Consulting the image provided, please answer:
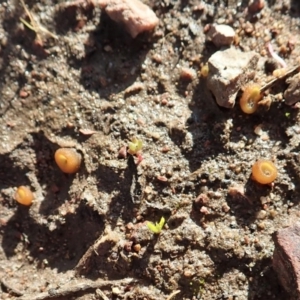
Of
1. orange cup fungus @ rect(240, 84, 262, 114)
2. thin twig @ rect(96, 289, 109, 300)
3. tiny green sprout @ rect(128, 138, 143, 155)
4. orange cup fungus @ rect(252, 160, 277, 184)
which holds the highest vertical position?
orange cup fungus @ rect(240, 84, 262, 114)

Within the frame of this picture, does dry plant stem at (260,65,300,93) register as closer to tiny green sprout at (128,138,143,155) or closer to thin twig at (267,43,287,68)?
thin twig at (267,43,287,68)

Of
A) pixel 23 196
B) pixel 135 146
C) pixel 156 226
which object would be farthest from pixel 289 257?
pixel 23 196

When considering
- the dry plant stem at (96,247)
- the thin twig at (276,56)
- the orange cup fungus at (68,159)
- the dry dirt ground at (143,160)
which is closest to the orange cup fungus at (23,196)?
the dry dirt ground at (143,160)

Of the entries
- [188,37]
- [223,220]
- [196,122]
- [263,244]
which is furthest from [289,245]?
[188,37]

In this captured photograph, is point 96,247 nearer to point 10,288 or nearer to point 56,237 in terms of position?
point 56,237

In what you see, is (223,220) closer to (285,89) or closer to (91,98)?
(285,89)

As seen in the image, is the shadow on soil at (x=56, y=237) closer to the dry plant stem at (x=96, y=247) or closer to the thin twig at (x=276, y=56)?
the dry plant stem at (x=96, y=247)

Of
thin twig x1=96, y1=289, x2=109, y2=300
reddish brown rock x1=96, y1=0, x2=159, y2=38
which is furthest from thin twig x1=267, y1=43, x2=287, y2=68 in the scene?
thin twig x1=96, y1=289, x2=109, y2=300
